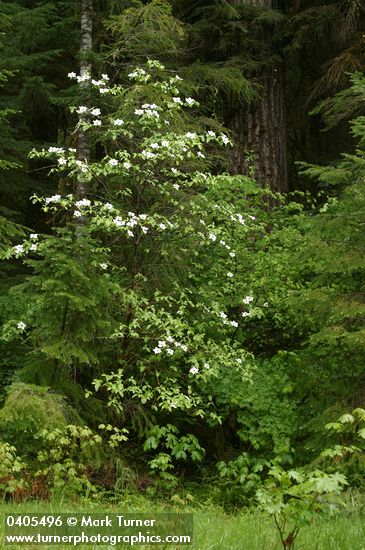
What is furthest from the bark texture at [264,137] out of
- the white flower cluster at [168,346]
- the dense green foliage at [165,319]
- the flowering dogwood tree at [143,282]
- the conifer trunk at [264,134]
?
the white flower cluster at [168,346]

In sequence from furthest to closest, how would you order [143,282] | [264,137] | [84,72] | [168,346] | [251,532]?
[264,137]
[84,72]
[143,282]
[168,346]
[251,532]

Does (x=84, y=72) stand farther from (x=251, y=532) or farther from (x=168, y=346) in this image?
(x=251, y=532)

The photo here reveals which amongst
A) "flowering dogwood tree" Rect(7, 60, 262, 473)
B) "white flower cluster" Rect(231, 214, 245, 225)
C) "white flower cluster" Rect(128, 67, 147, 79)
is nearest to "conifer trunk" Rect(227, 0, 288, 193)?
"flowering dogwood tree" Rect(7, 60, 262, 473)

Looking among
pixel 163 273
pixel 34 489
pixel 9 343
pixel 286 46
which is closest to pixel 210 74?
pixel 286 46

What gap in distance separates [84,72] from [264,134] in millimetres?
5261

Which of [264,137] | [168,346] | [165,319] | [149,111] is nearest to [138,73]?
[149,111]

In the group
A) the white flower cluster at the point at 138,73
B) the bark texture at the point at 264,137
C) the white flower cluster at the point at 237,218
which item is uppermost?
the bark texture at the point at 264,137

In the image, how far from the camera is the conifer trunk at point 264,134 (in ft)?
42.4

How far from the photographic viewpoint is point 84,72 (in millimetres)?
8602

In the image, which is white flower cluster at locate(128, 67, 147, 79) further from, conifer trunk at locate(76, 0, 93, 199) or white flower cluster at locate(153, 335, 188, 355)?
white flower cluster at locate(153, 335, 188, 355)

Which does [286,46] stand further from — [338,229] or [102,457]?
[102,457]

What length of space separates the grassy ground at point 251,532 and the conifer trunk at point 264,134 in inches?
320

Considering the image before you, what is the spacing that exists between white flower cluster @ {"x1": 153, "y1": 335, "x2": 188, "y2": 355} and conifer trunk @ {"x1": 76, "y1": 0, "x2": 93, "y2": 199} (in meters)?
2.06

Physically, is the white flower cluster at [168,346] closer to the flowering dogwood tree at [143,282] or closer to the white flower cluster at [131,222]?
the flowering dogwood tree at [143,282]
